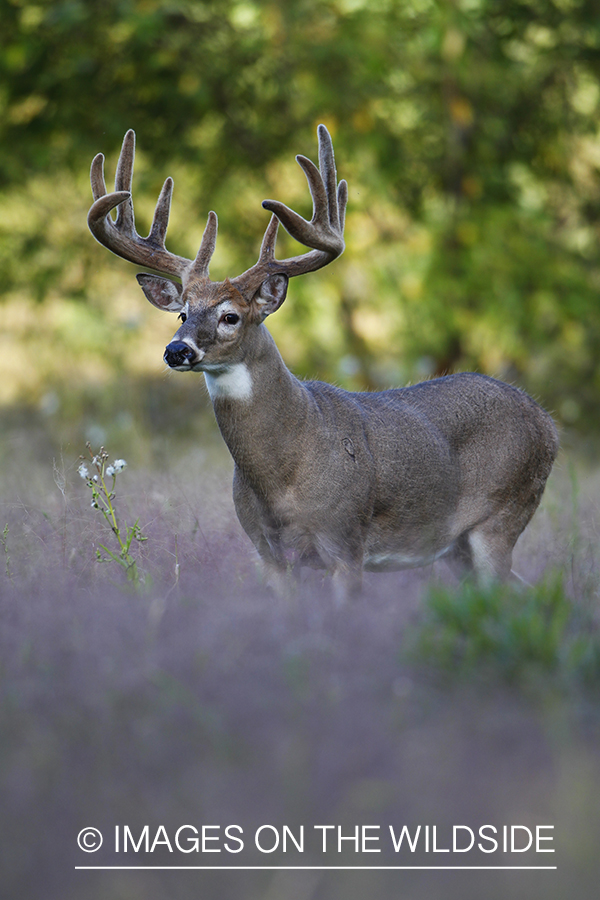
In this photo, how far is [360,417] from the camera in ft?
16.3

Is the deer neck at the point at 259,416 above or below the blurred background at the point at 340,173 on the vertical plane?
below

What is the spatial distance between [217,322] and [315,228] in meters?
0.74

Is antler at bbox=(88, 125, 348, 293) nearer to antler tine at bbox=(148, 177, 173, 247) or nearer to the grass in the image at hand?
antler tine at bbox=(148, 177, 173, 247)

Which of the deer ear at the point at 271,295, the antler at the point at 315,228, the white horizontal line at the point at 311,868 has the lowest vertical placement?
the white horizontal line at the point at 311,868

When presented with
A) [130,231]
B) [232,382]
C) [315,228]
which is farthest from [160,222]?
[232,382]

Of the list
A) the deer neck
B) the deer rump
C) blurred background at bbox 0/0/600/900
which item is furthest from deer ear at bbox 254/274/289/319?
blurred background at bbox 0/0/600/900

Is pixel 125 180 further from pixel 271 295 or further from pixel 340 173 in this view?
pixel 340 173

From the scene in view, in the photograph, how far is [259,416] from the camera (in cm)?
459

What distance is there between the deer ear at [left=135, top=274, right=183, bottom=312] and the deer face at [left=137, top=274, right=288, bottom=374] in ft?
0.26

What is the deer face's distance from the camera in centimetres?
430

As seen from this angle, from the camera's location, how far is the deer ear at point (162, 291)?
487 cm

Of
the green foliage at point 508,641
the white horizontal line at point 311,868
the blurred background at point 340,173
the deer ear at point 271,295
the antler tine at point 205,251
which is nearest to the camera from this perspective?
the white horizontal line at point 311,868

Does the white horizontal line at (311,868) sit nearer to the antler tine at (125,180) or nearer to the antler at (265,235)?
the antler at (265,235)

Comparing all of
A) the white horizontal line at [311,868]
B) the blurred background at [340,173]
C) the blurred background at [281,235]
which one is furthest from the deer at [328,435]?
the blurred background at [340,173]
